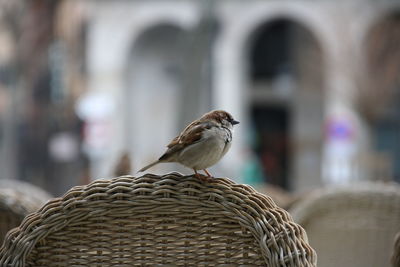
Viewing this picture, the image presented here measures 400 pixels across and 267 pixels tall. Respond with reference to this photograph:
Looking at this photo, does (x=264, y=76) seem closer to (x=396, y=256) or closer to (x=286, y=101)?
(x=286, y=101)

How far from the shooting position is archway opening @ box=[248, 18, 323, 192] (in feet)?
81.4

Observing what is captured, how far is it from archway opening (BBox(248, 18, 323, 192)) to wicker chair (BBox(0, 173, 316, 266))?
71.5 ft

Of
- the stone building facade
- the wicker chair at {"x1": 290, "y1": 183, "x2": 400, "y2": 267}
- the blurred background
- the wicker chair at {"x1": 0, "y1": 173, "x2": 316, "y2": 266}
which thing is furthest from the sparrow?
the stone building facade

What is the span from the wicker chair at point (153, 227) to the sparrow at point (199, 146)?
171 millimetres

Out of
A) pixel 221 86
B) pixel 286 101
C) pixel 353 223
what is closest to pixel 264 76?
pixel 286 101

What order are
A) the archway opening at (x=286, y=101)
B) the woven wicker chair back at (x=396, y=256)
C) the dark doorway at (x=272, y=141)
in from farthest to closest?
the dark doorway at (x=272, y=141) < the archway opening at (x=286, y=101) < the woven wicker chair back at (x=396, y=256)

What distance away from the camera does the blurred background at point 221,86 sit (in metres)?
18.0

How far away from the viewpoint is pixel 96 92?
25.9m

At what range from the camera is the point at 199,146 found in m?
2.10

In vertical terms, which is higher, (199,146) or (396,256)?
(199,146)

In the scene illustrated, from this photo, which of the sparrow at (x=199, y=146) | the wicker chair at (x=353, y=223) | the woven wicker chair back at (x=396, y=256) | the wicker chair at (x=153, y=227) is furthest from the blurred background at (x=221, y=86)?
the wicker chair at (x=153, y=227)

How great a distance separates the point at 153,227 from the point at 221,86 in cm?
2458

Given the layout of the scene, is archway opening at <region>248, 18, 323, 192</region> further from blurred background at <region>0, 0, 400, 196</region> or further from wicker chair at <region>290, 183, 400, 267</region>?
wicker chair at <region>290, 183, 400, 267</region>

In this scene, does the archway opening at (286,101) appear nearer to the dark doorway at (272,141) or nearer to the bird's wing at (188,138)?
the dark doorway at (272,141)
